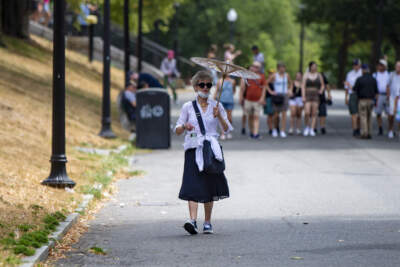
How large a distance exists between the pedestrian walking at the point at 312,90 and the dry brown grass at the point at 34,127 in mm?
4418

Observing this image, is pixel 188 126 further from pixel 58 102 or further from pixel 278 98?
pixel 278 98

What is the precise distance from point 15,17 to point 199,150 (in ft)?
74.2

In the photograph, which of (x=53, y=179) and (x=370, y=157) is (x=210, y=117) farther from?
(x=370, y=157)

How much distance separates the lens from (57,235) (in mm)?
8758

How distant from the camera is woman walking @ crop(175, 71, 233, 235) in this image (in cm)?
931

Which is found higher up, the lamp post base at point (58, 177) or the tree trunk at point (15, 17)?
the tree trunk at point (15, 17)

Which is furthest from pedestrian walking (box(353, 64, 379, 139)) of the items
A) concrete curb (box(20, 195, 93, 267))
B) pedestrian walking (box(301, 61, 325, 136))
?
concrete curb (box(20, 195, 93, 267))

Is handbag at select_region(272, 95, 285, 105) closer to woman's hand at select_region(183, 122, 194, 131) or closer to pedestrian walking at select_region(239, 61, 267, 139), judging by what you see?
pedestrian walking at select_region(239, 61, 267, 139)

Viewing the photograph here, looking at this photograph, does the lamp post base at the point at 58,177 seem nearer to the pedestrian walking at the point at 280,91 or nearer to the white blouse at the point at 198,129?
the white blouse at the point at 198,129

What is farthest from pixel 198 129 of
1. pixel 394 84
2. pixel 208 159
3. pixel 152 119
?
pixel 394 84

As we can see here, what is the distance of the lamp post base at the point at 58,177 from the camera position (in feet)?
39.7

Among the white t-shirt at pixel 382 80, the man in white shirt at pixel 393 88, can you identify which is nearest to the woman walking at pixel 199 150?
the man in white shirt at pixel 393 88

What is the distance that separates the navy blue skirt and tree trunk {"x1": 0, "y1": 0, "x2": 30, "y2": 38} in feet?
70.8

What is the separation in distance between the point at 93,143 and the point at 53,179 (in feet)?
20.4
